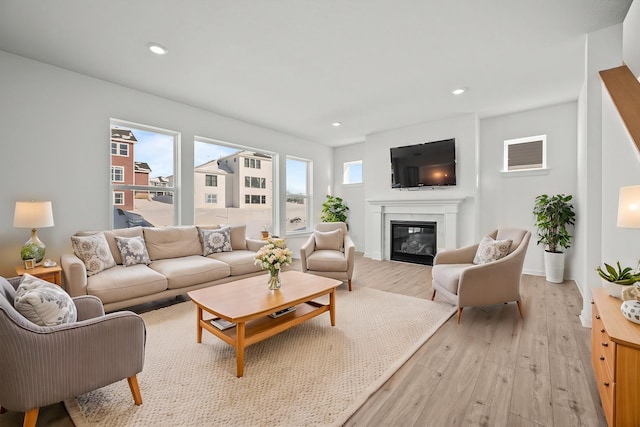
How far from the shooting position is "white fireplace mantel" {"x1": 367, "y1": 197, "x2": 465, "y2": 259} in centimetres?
499

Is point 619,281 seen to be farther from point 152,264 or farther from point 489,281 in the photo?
point 152,264

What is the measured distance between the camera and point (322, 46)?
277 centimetres

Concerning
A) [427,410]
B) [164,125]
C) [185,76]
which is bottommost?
[427,410]

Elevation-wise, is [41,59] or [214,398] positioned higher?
[41,59]

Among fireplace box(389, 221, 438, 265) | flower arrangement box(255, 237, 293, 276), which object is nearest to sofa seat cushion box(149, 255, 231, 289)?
flower arrangement box(255, 237, 293, 276)

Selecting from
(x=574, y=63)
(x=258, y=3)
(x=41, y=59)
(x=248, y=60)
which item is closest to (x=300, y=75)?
(x=248, y=60)

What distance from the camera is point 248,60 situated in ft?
9.93

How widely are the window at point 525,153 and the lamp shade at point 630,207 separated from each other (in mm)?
3414

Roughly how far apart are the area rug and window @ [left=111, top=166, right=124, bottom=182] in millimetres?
1961

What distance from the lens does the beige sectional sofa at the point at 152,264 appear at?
8.87 ft

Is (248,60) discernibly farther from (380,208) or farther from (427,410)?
(380,208)

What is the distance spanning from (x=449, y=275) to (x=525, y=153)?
3.16 metres

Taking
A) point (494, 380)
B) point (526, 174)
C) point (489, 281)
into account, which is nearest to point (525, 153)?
point (526, 174)

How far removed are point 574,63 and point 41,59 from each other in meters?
5.85
